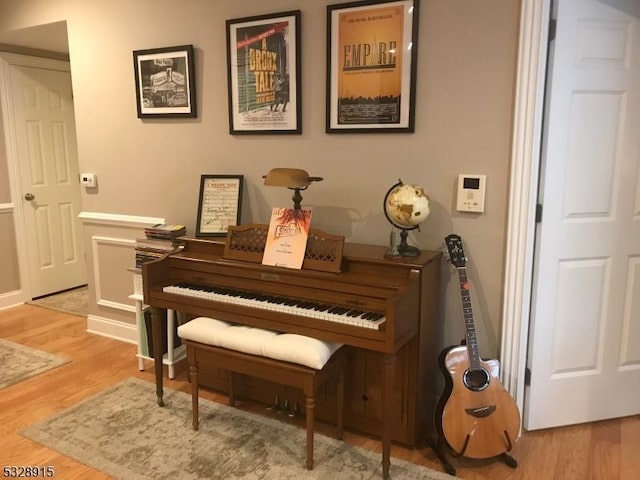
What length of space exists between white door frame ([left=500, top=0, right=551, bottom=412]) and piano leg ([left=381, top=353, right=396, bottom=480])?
0.65 m

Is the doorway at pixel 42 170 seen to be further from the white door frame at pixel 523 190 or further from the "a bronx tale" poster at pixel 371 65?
the white door frame at pixel 523 190

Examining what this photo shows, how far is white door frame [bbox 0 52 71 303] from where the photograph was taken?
4.16 m

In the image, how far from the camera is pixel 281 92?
2.75m

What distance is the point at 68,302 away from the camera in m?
4.50

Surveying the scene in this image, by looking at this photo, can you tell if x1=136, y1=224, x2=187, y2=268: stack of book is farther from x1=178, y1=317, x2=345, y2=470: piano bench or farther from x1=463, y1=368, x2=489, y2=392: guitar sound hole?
x1=463, y1=368, x2=489, y2=392: guitar sound hole

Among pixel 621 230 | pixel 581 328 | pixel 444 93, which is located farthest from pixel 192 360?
pixel 621 230

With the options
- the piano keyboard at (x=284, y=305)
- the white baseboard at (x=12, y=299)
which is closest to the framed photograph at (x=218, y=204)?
the piano keyboard at (x=284, y=305)

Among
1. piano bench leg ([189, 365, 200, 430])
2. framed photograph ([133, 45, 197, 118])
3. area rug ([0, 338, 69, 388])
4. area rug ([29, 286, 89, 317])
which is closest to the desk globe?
piano bench leg ([189, 365, 200, 430])

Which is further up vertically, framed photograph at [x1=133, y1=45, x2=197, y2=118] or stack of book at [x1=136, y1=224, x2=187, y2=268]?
framed photograph at [x1=133, y1=45, x2=197, y2=118]

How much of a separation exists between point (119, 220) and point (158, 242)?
2.04 feet

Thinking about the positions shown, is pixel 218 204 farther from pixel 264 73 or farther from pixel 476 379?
pixel 476 379

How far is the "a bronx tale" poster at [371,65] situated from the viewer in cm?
241

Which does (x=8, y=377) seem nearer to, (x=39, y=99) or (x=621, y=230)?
(x=39, y=99)

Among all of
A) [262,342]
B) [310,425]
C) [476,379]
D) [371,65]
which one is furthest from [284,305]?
[371,65]
